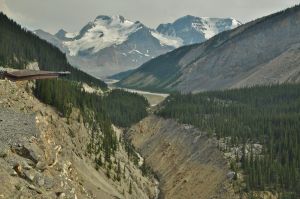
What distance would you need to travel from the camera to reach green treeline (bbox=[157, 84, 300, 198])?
97438mm

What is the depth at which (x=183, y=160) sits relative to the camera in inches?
4951

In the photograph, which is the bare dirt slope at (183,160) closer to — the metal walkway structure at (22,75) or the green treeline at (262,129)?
the green treeline at (262,129)

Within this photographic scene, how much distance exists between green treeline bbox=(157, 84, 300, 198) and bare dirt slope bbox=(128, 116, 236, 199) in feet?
13.9

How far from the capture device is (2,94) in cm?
5778

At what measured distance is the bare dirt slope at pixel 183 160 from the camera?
105 metres

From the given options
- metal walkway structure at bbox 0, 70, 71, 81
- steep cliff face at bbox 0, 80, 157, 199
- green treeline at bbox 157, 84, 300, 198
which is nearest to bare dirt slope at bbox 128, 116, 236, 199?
green treeline at bbox 157, 84, 300, 198

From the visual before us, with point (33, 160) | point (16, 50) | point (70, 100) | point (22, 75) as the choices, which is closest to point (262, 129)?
point (70, 100)

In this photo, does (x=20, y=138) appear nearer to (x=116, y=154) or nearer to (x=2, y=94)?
(x=2, y=94)

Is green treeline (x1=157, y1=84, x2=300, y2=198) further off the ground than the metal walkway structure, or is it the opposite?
the metal walkway structure

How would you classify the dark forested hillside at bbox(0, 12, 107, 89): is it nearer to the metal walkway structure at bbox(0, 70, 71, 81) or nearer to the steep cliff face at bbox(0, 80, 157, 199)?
the metal walkway structure at bbox(0, 70, 71, 81)

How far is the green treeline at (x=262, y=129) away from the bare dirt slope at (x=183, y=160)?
4.23 m

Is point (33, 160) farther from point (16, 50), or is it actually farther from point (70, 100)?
point (16, 50)

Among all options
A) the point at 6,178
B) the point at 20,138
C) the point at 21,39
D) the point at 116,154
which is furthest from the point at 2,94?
the point at 21,39

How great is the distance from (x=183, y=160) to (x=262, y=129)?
21725 millimetres
